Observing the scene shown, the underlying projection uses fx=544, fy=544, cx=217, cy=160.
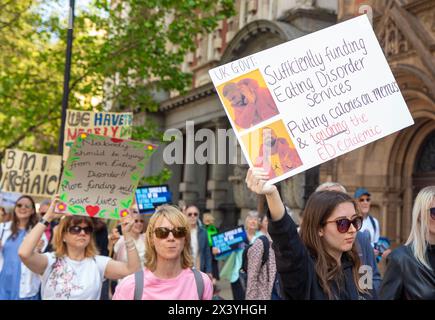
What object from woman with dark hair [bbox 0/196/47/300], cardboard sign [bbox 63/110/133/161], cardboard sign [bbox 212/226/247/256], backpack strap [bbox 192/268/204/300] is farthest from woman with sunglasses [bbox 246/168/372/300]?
cardboard sign [bbox 212/226/247/256]

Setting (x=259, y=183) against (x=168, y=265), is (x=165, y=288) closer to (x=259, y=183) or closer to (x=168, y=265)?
(x=168, y=265)

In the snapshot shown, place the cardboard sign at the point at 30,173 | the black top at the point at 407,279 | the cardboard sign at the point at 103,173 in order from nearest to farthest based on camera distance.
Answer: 1. the black top at the point at 407,279
2. the cardboard sign at the point at 103,173
3. the cardboard sign at the point at 30,173

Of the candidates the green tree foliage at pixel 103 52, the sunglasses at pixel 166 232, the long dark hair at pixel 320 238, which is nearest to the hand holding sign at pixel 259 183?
the long dark hair at pixel 320 238

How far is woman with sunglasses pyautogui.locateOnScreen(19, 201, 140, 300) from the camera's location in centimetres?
414

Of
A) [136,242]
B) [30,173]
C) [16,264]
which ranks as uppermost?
[30,173]

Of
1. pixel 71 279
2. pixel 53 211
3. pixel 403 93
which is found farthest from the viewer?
pixel 403 93

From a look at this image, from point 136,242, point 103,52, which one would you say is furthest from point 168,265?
point 103,52

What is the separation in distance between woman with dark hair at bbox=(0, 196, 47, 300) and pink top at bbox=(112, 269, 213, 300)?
8.26ft

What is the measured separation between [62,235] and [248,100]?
6.42 ft

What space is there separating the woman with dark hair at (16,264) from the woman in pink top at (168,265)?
2.41 metres

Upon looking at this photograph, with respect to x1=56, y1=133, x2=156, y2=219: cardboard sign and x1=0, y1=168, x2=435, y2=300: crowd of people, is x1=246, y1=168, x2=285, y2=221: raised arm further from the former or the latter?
x1=56, y1=133, x2=156, y2=219: cardboard sign

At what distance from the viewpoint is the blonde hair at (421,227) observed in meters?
3.19

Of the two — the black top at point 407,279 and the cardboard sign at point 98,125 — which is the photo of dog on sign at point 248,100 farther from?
the cardboard sign at point 98,125

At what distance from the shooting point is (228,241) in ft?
30.5
